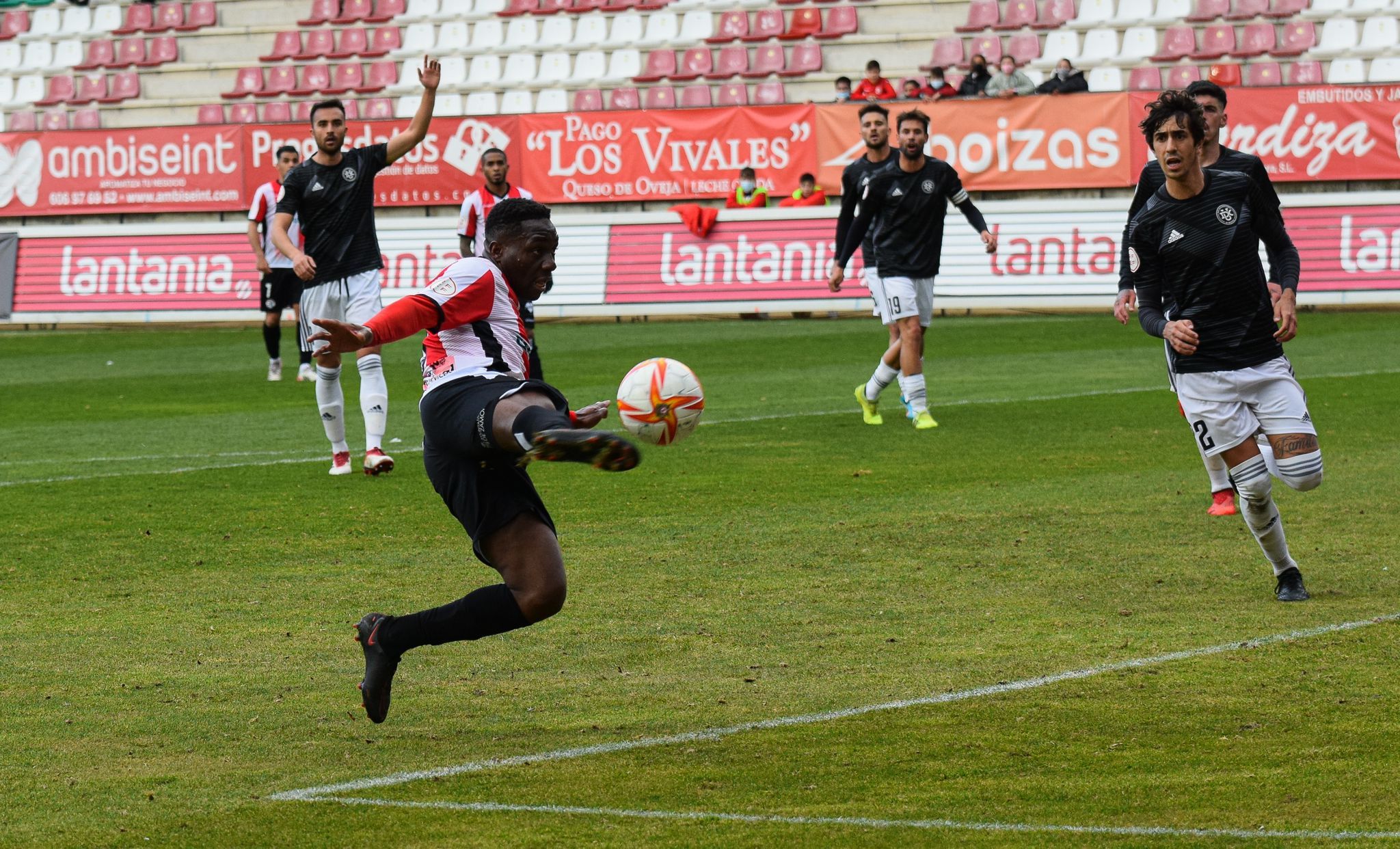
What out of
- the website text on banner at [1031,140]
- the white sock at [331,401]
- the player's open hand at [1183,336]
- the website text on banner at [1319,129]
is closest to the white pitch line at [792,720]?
the player's open hand at [1183,336]

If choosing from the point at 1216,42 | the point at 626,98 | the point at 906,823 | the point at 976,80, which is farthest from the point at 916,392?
the point at 626,98

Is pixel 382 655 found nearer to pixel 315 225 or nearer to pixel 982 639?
pixel 982 639

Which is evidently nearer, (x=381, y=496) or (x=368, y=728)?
(x=368, y=728)

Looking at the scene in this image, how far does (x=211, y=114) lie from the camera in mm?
34250

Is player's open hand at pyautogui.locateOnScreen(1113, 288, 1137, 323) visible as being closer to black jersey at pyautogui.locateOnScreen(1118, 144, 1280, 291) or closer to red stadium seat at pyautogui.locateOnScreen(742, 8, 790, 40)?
black jersey at pyautogui.locateOnScreen(1118, 144, 1280, 291)

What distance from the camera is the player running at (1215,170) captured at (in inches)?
314

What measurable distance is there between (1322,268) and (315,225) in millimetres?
15421

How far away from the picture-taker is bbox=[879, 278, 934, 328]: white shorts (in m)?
14.5

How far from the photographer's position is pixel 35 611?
7.86 m

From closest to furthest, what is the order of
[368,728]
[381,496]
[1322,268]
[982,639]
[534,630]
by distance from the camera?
1. [368,728]
2. [982,639]
3. [534,630]
4. [381,496]
5. [1322,268]

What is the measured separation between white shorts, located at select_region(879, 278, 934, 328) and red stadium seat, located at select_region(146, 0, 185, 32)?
24.9 m

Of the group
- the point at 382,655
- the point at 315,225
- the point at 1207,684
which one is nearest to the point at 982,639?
the point at 1207,684

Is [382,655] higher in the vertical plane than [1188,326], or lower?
lower

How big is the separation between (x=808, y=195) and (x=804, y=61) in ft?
16.9
